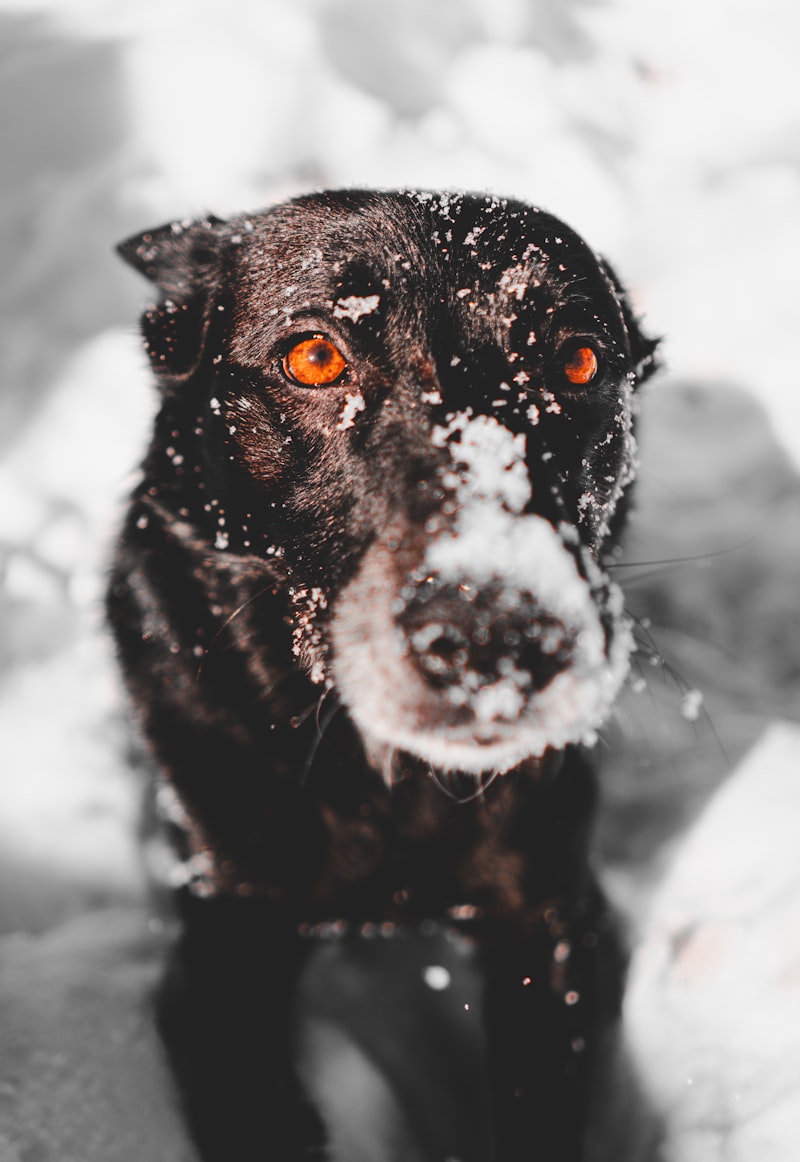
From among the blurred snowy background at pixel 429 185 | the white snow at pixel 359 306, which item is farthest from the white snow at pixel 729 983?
the white snow at pixel 359 306

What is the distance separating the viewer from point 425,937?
6.26ft

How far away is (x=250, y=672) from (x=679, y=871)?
995 millimetres

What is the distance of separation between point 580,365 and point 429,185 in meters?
2.05

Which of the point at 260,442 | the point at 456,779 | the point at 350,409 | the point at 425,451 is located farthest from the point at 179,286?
the point at 456,779

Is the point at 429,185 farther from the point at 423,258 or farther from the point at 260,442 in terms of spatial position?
the point at 260,442

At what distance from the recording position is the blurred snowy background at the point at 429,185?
2059 millimetres

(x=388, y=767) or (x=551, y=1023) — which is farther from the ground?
(x=388, y=767)

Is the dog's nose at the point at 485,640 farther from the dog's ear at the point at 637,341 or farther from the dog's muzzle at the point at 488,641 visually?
the dog's ear at the point at 637,341

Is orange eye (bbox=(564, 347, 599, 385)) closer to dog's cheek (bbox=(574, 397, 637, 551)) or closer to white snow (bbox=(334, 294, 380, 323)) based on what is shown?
dog's cheek (bbox=(574, 397, 637, 551))

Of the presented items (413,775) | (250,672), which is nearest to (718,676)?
(413,775)

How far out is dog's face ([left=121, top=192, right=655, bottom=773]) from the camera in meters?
1.10

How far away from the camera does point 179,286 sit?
1.68 meters

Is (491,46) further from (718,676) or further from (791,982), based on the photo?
(791,982)

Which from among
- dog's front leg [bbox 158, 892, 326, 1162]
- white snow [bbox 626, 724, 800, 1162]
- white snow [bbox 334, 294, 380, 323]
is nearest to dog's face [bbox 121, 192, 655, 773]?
white snow [bbox 334, 294, 380, 323]
